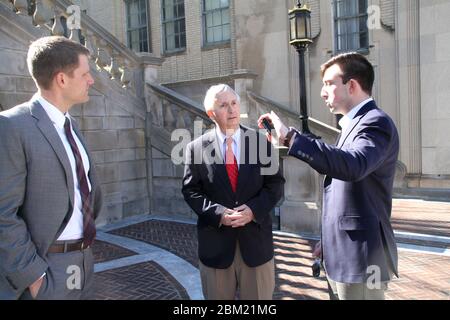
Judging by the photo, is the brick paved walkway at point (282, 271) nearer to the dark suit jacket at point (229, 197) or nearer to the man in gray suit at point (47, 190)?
the dark suit jacket at point (229, 197)

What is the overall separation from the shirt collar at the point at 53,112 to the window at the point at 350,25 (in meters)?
11.1

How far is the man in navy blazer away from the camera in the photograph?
7.79 feet

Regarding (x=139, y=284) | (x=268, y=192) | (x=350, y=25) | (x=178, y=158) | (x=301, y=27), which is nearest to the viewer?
(x=268, y=192)

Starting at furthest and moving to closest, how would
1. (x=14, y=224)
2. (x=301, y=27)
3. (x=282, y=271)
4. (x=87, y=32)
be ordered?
(x=87, y=32) < (x=301, y=27) < (x=282, y=271) < (x=14, y=224)

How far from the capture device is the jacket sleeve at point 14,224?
7.04 feet

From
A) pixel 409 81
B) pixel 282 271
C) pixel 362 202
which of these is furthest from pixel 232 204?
pixel 409 81

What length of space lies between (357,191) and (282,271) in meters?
3.38

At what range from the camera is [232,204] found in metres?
3.13

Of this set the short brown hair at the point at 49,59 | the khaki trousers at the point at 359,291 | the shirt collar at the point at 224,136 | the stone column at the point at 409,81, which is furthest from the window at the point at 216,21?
the khaki trousers at the point at 359,291

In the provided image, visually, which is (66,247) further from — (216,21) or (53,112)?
(216,21)
